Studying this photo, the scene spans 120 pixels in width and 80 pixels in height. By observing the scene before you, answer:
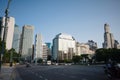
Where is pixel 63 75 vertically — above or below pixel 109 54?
below

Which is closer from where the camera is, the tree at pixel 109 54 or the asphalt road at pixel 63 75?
the asphalt road at pixel 63 75

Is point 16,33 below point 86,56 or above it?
above

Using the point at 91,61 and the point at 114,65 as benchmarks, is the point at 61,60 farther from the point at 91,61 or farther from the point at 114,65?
the point at 114,65

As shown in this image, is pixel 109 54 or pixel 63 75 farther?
pixel 109 54

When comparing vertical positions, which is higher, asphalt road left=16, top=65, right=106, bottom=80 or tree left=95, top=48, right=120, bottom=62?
tree left=95, top=48, right=120, bottom=62

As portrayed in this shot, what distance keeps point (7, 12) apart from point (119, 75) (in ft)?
48.0

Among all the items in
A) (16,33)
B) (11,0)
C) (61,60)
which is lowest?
(61,60)

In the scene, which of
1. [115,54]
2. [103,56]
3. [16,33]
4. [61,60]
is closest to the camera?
[115,54]

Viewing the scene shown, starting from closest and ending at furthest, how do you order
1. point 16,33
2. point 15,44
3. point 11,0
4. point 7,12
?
1. point 11,0
2. point 7,12
3. point 16,33
4. point 15,44

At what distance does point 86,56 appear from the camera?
500 ft

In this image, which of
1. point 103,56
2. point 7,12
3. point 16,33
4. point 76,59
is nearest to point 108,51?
point 103,56

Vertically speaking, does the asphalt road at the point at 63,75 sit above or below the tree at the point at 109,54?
below

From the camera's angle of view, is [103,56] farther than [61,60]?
No

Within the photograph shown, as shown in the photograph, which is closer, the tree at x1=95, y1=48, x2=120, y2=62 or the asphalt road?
the asphalt road
